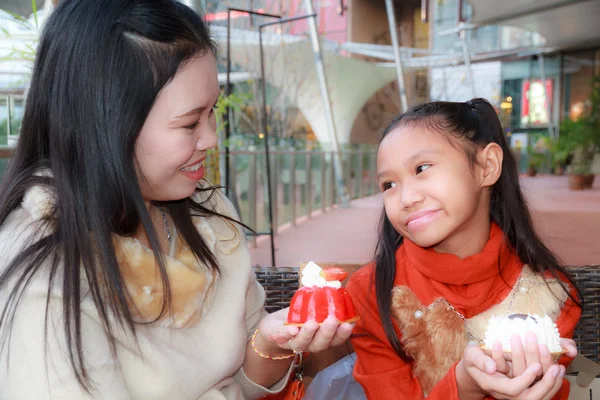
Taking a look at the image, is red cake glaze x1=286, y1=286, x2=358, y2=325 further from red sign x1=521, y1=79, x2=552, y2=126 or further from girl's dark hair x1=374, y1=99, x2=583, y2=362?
red sign x1=521, y1=79, x2=552, y2=126

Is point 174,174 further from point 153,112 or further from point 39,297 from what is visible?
point 39,297

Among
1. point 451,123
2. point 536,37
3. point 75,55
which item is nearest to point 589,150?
point 536,37

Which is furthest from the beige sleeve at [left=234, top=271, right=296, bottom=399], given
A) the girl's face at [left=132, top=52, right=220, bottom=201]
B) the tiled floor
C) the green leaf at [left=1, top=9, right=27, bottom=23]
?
the tiled floor

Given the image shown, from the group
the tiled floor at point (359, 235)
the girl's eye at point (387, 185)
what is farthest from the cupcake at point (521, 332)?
the tiled floor at point (359, 235)

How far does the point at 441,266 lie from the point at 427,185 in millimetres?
201

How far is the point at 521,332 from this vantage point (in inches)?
40.0

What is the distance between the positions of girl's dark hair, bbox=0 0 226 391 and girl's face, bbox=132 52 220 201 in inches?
1.1

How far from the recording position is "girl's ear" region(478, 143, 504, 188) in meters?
1.49

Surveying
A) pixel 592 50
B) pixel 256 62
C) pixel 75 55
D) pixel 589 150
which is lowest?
pixel 589 150

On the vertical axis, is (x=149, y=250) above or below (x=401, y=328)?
above

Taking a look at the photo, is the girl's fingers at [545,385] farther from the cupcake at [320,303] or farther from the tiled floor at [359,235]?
the tiled floor at [359,235]

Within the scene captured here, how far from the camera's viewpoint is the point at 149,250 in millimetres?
1094

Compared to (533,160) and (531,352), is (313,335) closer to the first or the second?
(531,352)

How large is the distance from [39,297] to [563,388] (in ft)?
3.75
